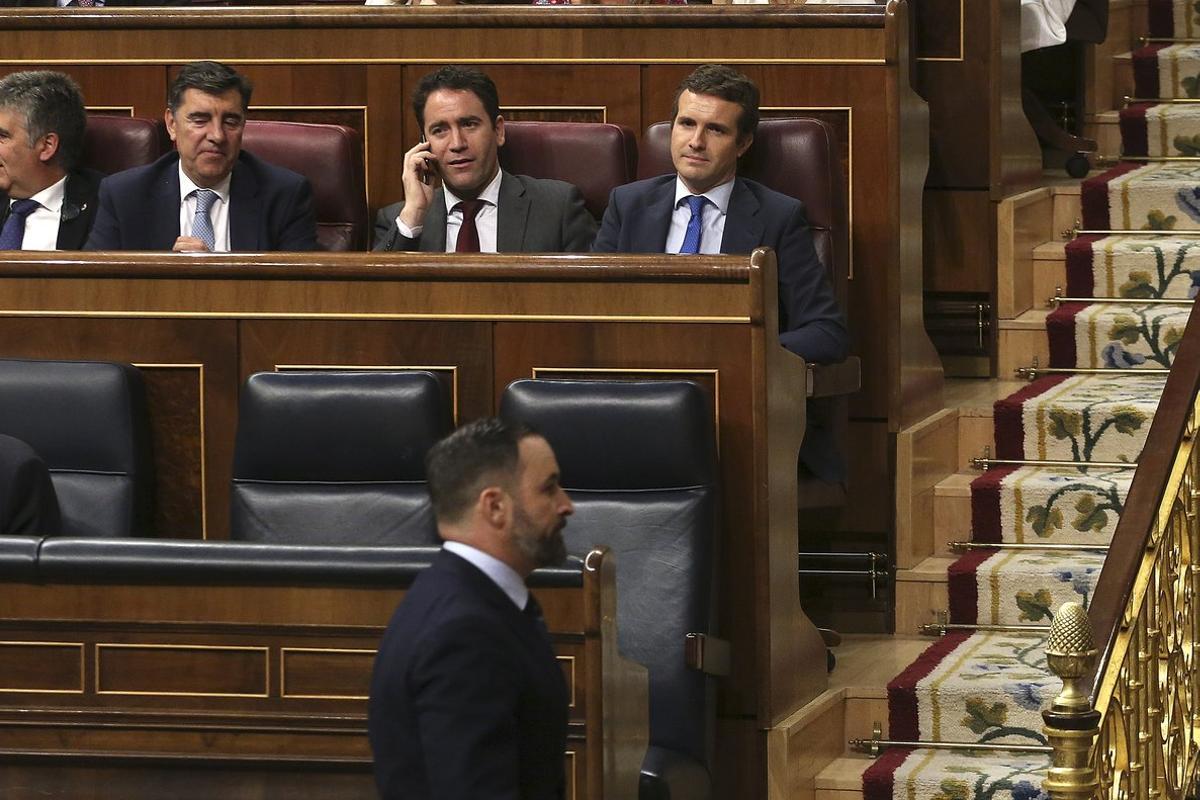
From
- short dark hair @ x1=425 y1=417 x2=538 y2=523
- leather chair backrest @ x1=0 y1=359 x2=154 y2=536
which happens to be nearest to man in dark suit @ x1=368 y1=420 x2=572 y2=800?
short dark hair @ x1=425 y1=417 x2=538 y2=523

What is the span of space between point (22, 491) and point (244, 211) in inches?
30.8

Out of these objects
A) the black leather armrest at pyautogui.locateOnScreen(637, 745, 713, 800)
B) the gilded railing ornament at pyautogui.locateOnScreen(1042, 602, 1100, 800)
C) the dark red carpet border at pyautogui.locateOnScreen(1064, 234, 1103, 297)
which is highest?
the dark red carpet border at pyautogui.locateOnScreen(1064, 234, 1103, 297)

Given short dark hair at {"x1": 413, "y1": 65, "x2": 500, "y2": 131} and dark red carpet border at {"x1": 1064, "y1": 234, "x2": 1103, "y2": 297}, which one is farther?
dark red carpet border at {"x1": 1064, "y1": 234, "x2": 1103, "y2": 297}

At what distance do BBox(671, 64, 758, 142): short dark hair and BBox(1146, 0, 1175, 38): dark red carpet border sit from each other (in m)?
1.51

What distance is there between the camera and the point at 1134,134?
150 inches

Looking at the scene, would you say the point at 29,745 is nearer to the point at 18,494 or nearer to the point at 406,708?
the point at 18,494

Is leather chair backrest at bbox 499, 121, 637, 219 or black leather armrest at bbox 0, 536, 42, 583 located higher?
leather chair backrest at bbox 499, 121, 637, 219

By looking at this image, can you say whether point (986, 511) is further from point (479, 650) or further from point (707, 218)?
point (479, 650)

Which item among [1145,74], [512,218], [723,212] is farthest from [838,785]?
[1145,74]

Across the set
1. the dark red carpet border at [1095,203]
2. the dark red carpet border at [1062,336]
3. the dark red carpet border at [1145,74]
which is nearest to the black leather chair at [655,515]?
the dark red carpet border at [1062,336]

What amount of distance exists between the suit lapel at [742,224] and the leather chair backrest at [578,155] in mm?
221

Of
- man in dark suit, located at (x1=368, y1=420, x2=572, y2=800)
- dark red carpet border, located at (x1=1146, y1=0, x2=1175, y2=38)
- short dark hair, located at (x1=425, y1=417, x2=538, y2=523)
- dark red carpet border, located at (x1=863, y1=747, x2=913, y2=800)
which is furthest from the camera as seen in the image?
dark red carpet border, located at (x1=1146, y1=0, x2=1175, y2=38)

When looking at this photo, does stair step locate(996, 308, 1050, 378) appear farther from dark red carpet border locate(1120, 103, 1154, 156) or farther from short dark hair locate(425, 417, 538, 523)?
short dark hair locate(425, 417, 538, 523)

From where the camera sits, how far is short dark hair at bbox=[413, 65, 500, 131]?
293 cm
